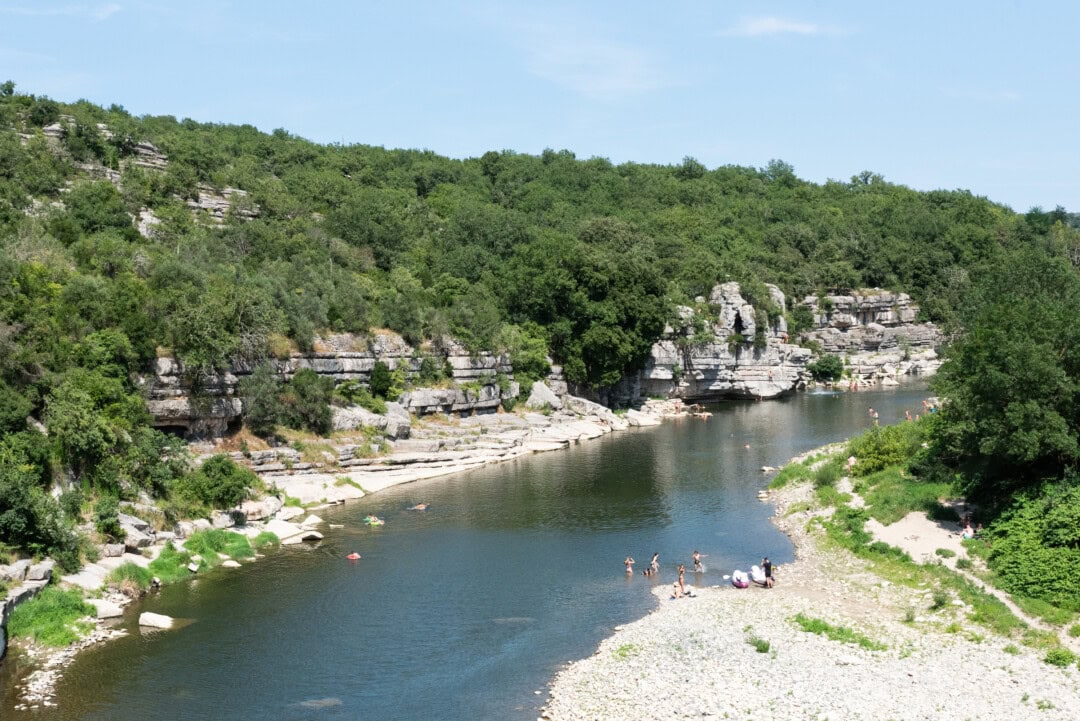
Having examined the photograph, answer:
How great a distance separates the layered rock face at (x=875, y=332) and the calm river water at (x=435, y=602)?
6172cm

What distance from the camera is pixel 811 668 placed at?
29344mm

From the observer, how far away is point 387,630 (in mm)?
34906

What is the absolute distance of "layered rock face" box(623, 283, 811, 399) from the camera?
309 feet

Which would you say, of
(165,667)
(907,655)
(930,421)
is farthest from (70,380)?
(930,421)

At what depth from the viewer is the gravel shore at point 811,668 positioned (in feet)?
87.0

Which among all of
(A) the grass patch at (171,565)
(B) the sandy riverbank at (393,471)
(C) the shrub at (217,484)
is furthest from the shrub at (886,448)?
(A) the grass patch at (171,565)

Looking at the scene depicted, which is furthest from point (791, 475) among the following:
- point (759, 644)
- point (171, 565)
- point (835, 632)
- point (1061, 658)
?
point (171, 565)

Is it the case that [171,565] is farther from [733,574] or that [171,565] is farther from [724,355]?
[724,355]

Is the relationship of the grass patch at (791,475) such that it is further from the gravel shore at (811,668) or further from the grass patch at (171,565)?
the grass patch at (171,565)

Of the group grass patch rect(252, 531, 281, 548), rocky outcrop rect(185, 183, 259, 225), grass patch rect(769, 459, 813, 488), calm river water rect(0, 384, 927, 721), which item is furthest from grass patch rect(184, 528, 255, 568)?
rocky outcrop rect(185, 183, 259, 225)

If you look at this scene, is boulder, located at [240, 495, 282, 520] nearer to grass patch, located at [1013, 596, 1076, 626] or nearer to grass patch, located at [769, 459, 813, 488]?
grass patch, located at [769, 459, 813, 488]

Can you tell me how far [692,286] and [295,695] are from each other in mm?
81482

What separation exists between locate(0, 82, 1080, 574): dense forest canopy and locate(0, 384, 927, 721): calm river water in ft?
26.5

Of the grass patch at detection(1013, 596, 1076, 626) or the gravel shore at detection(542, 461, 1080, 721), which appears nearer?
the gravel shore at detection(542, 461, 1080, 721)
